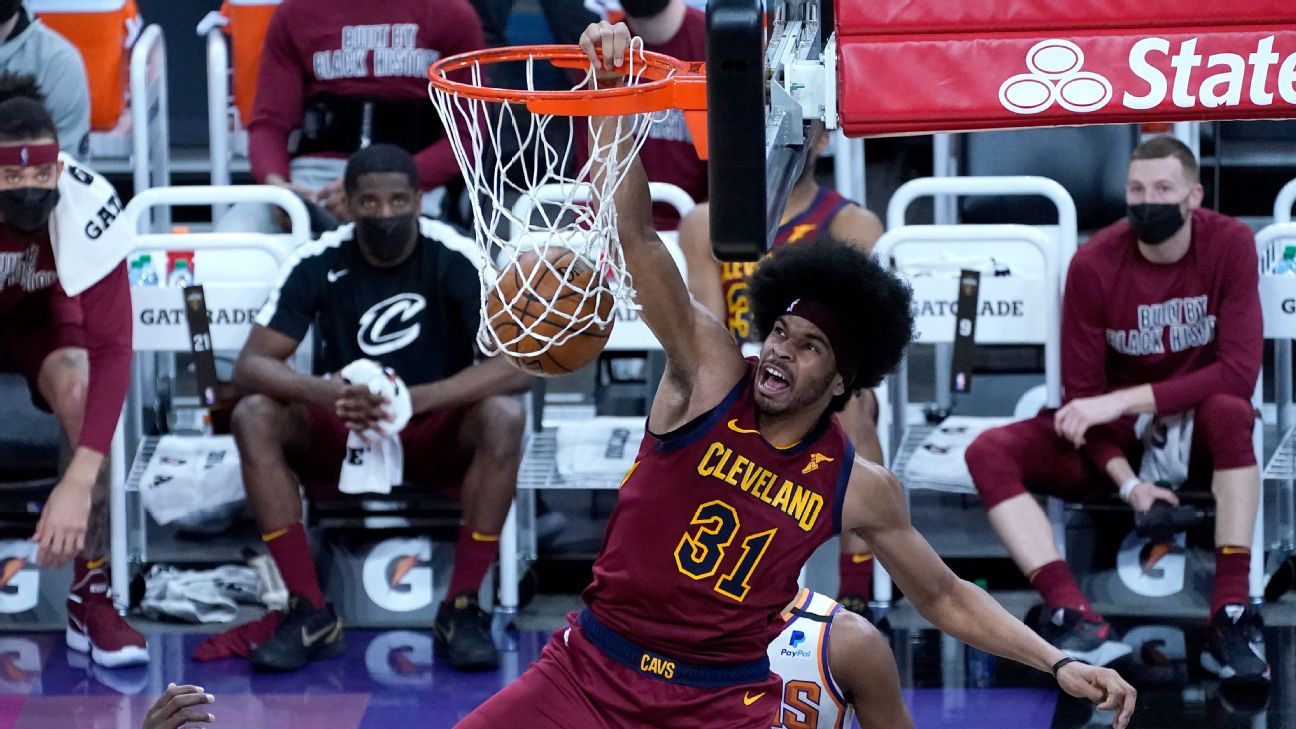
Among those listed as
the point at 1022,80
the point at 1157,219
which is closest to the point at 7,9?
the point at 1157,219

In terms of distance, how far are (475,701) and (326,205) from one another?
6.68 feet

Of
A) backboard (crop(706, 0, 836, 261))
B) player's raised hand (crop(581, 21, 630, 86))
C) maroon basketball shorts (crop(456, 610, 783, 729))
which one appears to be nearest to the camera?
backboard (crop(706, 0, 836, 261))

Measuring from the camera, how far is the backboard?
3.17m

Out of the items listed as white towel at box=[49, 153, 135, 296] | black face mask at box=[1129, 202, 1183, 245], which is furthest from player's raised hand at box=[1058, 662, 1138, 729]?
white towel at box=[49, 153, 135, 296]

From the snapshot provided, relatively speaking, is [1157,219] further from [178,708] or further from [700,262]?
[178,708]

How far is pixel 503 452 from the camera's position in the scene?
564 centimetres

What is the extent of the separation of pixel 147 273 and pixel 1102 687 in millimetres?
3548

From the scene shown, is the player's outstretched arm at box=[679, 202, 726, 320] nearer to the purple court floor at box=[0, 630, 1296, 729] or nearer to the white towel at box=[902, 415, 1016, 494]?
the white towel at box=[902, 415, 1016, 494]

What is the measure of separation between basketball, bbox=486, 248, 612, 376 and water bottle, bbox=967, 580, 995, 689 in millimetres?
2145

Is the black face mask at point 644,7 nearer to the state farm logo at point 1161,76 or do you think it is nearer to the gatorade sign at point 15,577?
the gatorade sign at point 15,577

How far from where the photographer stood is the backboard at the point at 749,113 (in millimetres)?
3166

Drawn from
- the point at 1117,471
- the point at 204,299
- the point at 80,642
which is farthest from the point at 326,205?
the point at 1117,471

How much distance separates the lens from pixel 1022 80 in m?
3.44

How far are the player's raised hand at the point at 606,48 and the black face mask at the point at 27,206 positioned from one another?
104 inches
